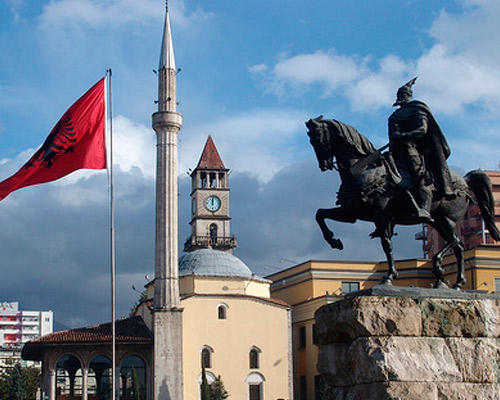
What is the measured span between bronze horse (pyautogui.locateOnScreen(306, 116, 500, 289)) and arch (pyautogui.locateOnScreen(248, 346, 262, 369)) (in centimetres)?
4134

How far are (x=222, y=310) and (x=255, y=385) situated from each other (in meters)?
4.76

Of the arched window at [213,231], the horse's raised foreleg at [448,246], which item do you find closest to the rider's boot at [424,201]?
the horse's raised foreleg at [448,246]

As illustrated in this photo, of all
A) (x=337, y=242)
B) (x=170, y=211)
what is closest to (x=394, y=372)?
(x=337, y=242)

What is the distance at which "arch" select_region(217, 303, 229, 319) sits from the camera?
50938mm

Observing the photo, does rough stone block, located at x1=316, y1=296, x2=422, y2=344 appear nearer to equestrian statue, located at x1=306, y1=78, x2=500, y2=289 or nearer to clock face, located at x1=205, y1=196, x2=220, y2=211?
equestrian statue, located at x1=306, y1=78, x2=500, y2=289

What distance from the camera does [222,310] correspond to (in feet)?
168

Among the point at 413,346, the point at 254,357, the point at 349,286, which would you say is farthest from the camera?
the point at 349,286

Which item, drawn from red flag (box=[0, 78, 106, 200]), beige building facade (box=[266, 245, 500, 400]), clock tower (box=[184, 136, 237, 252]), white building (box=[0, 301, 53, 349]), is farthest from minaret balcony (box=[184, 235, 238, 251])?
white building (box=[0, 301, 53, 349])

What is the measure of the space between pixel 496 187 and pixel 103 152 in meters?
53.9

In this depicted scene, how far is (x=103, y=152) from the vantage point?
18734 mm

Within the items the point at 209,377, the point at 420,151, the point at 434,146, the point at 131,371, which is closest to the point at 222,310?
the point at 209,377

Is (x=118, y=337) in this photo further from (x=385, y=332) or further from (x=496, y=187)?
(x=385, y=332)

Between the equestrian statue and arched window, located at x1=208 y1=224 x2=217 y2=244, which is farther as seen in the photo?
arched window, located at x1=208 y1=224 x2=217 y2=244

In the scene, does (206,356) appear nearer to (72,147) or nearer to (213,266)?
Result: (213,266)
